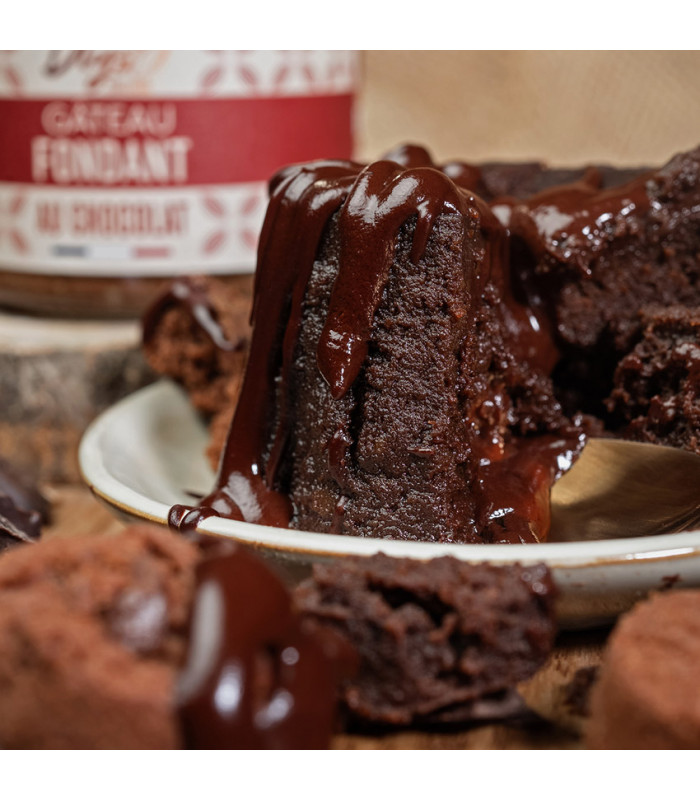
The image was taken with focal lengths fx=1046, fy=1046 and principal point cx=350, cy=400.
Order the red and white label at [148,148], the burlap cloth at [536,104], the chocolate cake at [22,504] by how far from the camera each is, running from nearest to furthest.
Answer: the chocolate cake at [22,504] → the red and white label at [148,148] → the burlap cloth at [536,104]

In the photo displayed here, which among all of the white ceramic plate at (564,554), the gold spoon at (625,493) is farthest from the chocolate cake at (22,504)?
the gold spoon at (625,493)

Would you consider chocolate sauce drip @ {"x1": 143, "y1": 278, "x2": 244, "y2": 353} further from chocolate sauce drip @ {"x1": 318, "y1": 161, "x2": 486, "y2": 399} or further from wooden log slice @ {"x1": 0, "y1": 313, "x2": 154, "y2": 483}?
chocolate sauce drip @ {"x1": 318, "y1": 161, "x2": 486, "y2": 399}

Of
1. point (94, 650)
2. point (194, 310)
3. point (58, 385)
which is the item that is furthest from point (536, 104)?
point (94, 650)

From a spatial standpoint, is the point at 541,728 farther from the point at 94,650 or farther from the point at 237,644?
the point at 94,650

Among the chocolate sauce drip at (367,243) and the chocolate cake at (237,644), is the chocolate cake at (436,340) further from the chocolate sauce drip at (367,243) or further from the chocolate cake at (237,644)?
the chocolate cake at (237,644)

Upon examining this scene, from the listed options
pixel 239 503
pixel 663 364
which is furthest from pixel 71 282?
pixel 663 364

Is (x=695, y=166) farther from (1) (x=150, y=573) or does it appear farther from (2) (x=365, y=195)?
(1) (x=150, y=573)
